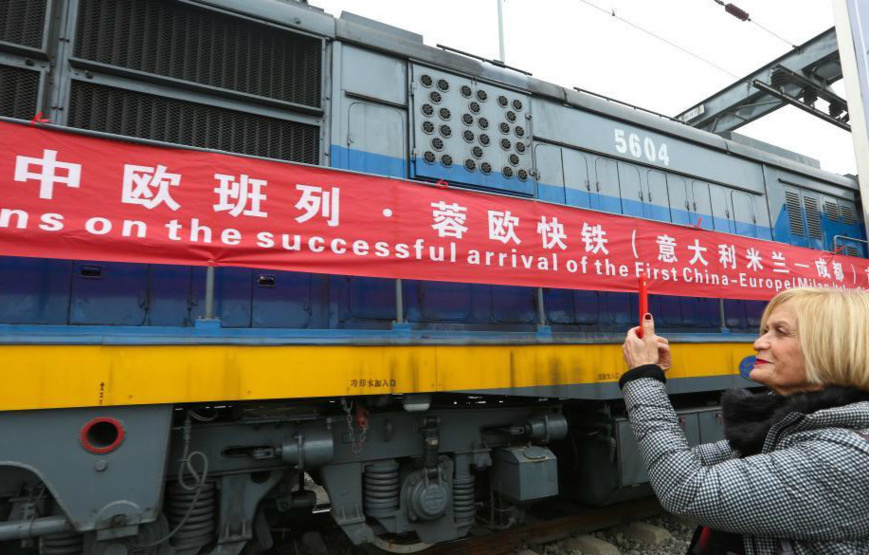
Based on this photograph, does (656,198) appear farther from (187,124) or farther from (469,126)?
(187,124)

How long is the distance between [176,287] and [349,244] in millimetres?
1075

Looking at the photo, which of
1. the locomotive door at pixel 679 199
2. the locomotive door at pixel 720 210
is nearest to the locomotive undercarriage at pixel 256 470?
the locomotive door at pixel 679 199

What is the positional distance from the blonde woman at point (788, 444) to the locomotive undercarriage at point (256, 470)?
207 cm

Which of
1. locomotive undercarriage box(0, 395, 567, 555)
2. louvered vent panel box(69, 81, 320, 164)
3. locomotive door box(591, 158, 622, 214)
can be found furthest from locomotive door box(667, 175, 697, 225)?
louvered vent panel box(69, 81, 320, 164)

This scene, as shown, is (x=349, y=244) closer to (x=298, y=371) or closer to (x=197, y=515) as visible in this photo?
(x=298, y=371)

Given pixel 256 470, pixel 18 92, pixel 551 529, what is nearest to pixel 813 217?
pixel 551 529

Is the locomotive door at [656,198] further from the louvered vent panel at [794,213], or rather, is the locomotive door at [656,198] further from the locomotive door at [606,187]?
the louvered vent panel at [794,213]

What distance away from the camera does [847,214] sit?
7.73m

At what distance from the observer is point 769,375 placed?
1.22m

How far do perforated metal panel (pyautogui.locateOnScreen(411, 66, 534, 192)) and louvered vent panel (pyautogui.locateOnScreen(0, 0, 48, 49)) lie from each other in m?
2.43

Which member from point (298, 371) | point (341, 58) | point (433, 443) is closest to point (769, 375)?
point (298, 371)

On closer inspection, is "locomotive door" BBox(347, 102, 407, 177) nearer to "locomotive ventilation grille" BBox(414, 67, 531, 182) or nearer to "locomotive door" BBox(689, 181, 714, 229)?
"locomotive ventilation grille" BBox(414, 67, 531, 182)

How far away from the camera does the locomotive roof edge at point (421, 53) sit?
139 inches

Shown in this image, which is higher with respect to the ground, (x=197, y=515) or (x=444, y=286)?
(x=444, y=286)
